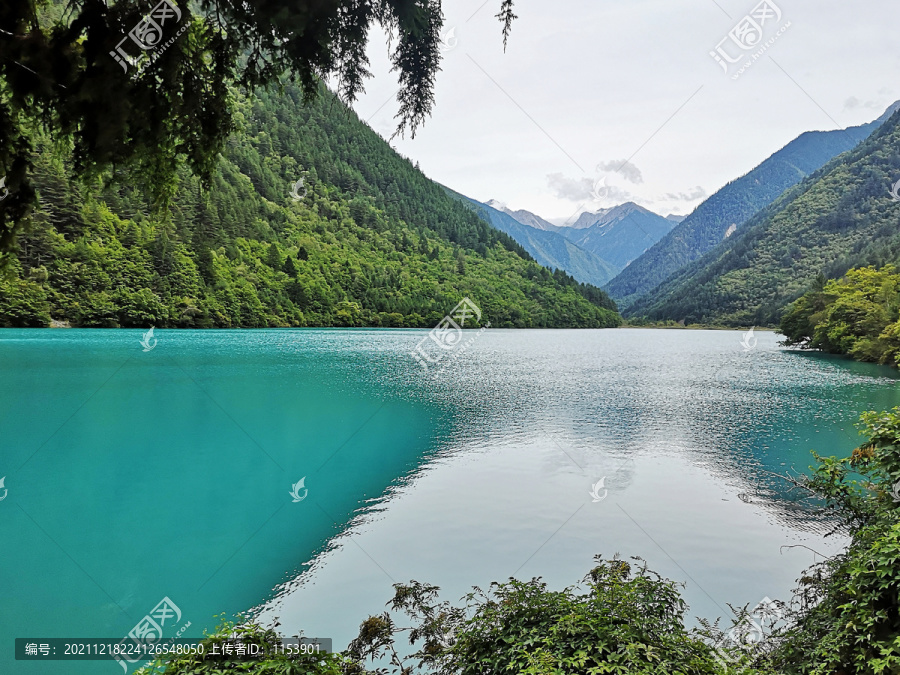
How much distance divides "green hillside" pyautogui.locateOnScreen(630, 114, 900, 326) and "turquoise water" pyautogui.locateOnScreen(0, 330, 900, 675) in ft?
345

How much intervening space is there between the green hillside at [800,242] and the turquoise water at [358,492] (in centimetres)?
10522

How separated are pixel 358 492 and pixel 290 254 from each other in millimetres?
75022

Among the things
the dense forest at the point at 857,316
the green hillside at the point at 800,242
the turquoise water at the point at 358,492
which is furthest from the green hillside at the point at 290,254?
the dense forest at the point at 857,316

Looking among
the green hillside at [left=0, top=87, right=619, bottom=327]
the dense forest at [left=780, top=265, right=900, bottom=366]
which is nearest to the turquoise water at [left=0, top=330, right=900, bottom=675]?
the green hillside at [left=0, top=87, right=619, bottom=327]

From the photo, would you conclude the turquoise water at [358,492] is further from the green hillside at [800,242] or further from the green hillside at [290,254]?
the green hillside at [800,242]

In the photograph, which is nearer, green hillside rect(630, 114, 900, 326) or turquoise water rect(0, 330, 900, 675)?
turquoise water rect(0, 330, 900, 675)

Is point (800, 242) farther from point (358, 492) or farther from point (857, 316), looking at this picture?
point (358, 492)

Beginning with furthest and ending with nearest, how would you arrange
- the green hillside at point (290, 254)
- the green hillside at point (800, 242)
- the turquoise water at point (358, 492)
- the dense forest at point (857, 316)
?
the green hillside at point (800, 242)
the green hillside at point (290, 254)
the dense forest at point (857, 316)
the turquoise water at point (358, 492)

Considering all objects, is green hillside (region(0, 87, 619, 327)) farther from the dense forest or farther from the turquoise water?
the dense forest

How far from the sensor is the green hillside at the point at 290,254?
46.8 m

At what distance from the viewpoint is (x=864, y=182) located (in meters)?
122

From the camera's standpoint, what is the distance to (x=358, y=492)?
410 inches

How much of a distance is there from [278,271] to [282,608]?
7499 cm

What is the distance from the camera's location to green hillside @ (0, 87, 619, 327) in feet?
153
